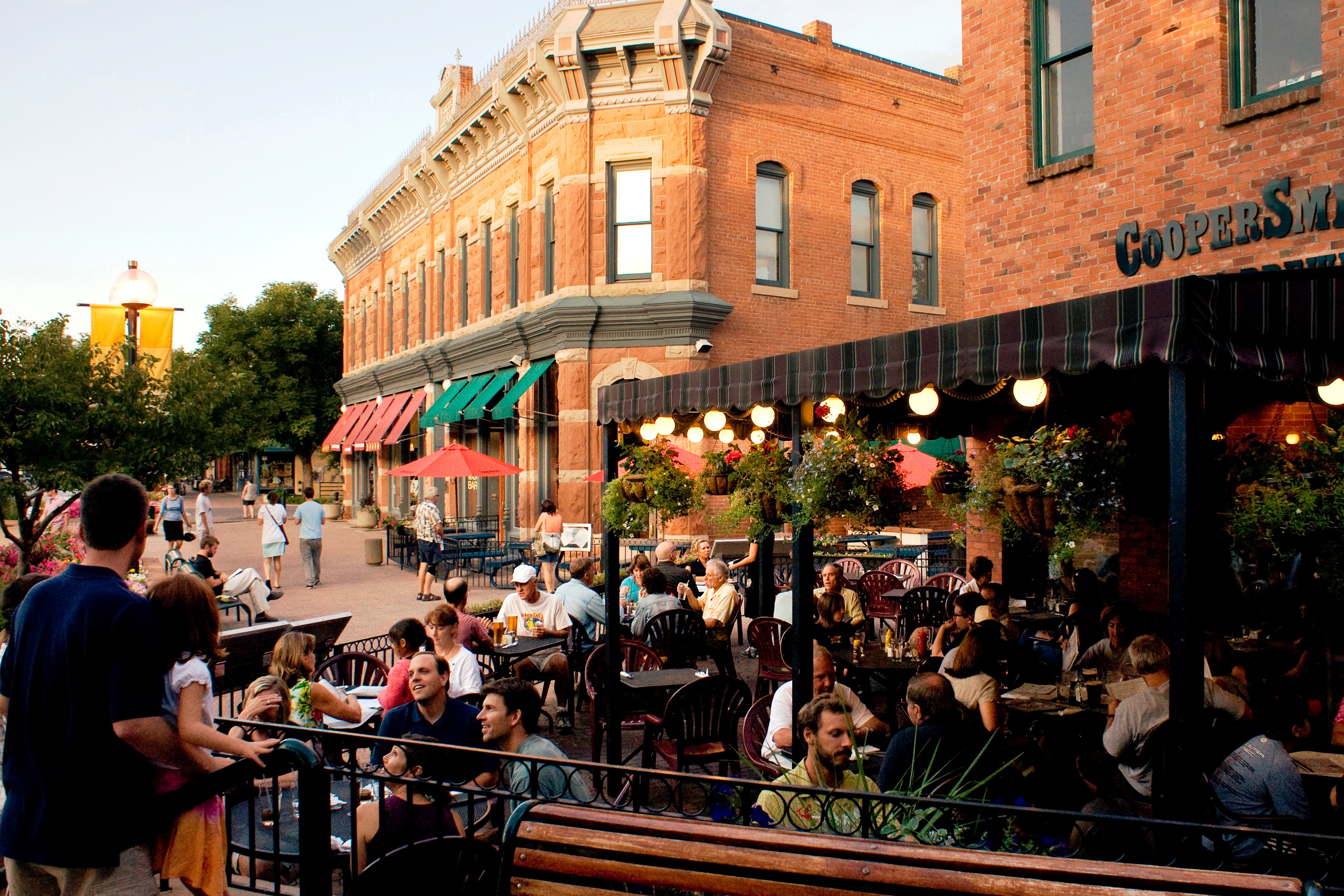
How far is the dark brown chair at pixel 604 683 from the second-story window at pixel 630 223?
11868 mm

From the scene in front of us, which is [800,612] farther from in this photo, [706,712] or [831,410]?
[831,410]

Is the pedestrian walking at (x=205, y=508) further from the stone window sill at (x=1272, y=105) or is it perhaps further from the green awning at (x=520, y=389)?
the stone window sill at (x=1272, y=105)

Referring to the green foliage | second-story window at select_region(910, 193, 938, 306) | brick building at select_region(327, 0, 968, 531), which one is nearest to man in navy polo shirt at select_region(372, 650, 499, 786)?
brick building at select_region(327, 0, 968, 531)

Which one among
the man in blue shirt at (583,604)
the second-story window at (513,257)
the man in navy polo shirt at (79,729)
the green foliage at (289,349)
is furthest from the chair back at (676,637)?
the green foliage at (289,349)

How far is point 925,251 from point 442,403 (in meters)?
13.2

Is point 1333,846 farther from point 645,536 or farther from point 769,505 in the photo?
point 645,536

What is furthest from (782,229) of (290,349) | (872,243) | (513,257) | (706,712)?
(290,349)

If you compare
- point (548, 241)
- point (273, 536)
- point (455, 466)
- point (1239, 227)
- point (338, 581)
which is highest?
point (548, 241)

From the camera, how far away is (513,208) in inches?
851

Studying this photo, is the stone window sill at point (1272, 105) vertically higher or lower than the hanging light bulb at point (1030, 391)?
higher

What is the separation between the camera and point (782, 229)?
19.4m

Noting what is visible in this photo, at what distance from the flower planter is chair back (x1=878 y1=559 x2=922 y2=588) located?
21.4ft

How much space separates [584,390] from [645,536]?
330cm

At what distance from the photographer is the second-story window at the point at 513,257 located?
70.9 ft
